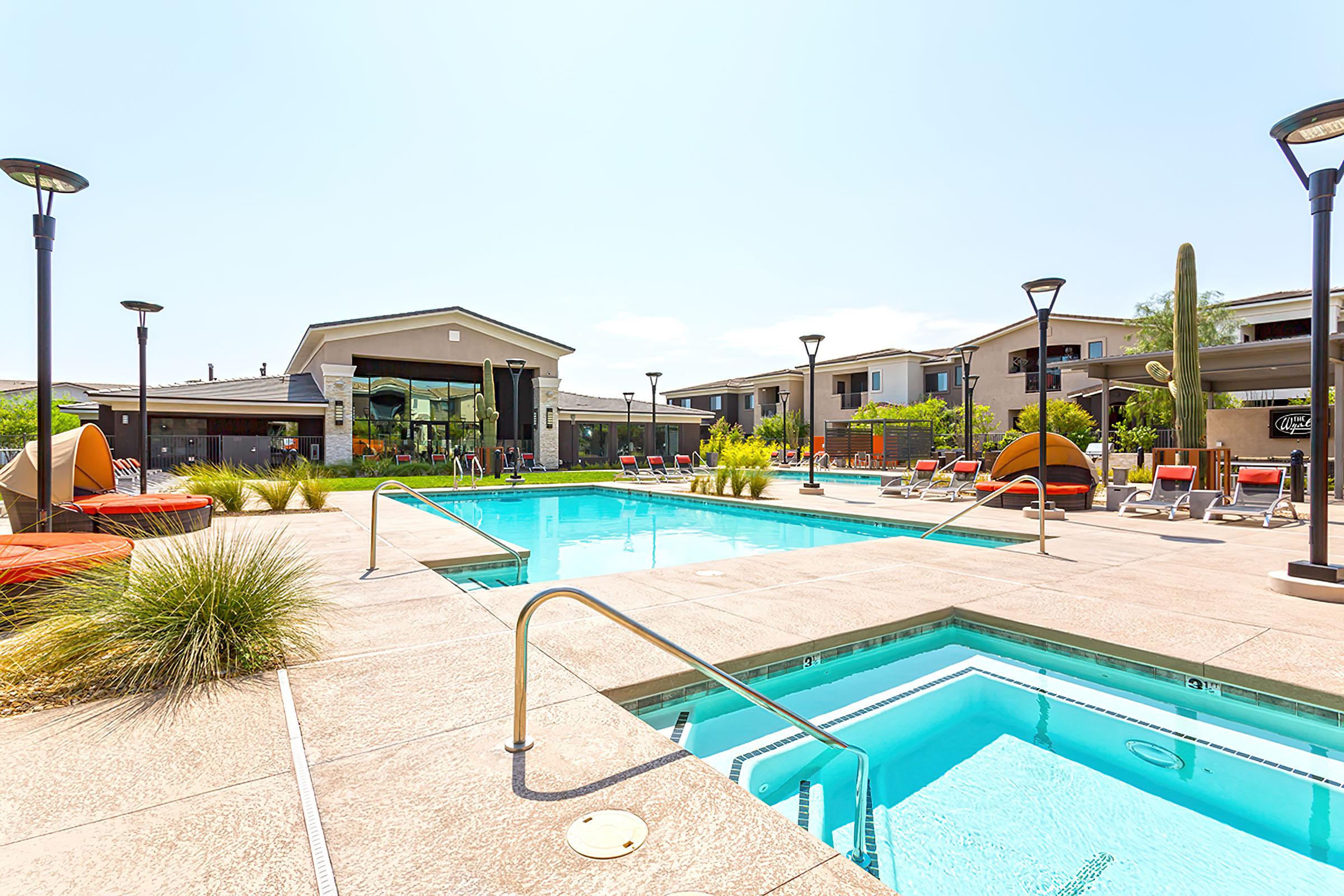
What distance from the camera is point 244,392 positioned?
2300 cm

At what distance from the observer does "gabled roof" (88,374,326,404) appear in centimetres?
2111

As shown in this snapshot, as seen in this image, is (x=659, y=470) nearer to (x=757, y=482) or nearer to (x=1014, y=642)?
(x=757, y=482)

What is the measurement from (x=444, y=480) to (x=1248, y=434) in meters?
26.9

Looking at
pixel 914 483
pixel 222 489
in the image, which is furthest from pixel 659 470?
pixel 222 489

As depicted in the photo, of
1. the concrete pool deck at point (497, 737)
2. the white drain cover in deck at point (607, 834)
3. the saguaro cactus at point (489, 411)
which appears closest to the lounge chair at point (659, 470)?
the saguaro cactus at point (489, 411)

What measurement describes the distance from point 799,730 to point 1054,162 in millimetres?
13876

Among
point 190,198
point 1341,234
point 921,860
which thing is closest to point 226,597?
point 921,860

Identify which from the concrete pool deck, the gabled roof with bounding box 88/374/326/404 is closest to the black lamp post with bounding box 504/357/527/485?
the gabled roof with bounding box 88/374/326/404

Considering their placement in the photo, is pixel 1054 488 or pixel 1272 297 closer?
pixel 1054 488

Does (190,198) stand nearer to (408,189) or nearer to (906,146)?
(408,189)

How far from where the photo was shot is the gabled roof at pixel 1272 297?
942 inches

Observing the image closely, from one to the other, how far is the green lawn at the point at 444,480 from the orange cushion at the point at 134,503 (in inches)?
279

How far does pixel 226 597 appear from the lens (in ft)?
11.7

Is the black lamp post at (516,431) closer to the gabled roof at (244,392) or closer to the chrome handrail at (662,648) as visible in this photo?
the gabled roof at (244,392)
